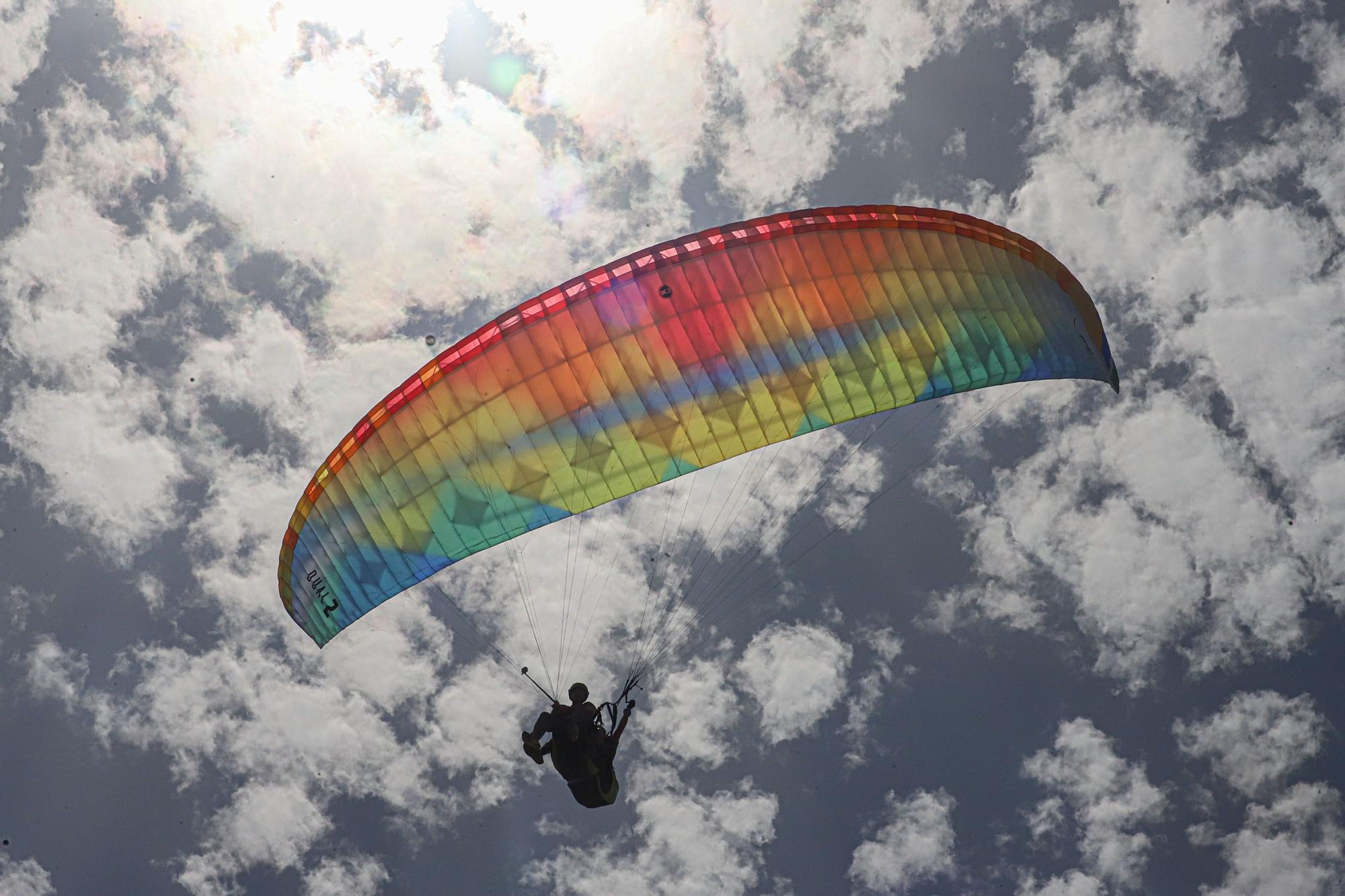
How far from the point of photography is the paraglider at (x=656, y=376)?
15297 mm

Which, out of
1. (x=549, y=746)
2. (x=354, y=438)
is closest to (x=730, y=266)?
(x=354, y=438)

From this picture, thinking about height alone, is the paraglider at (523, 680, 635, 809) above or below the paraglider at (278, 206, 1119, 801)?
below

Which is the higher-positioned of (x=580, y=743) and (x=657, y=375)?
(x=657, y=375)

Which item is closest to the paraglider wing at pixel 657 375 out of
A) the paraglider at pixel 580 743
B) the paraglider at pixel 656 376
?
the paraglider at pixel 656 376

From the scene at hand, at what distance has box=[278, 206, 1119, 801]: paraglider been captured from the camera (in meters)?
15.3

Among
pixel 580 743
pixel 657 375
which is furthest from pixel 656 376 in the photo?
pixel 580 743

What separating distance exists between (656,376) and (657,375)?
14 millimetres

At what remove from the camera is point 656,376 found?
15633 millimetres

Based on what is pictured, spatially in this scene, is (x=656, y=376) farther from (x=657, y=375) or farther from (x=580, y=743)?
(x=580, y=743)

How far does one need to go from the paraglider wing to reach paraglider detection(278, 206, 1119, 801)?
24mm

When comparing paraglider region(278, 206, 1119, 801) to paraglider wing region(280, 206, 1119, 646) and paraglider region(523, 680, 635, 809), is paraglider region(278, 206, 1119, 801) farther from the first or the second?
paraglider region(523, 680, 635, 809)

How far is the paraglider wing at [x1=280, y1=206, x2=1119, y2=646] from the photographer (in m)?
15.3

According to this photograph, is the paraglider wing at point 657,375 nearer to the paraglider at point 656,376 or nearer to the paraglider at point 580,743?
the paraglider at point 656,376

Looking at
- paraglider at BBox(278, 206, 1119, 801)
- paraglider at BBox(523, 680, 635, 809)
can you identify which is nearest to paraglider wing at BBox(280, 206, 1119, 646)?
paraglider at BBox(278, 206, 1119, 801)
